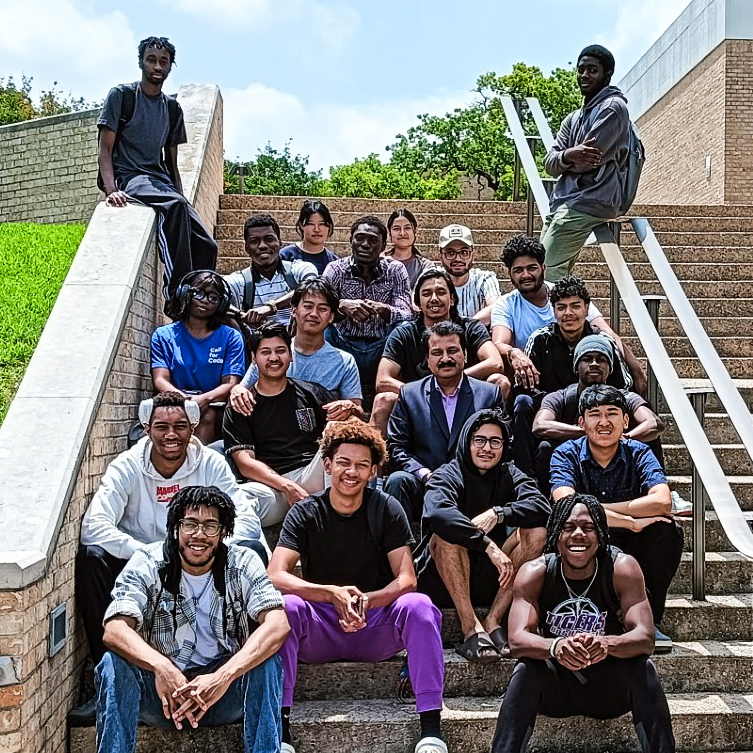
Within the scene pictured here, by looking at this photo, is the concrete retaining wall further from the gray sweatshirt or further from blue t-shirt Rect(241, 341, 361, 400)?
the gray sweatshirt

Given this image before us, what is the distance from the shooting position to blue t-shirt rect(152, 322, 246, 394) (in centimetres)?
520

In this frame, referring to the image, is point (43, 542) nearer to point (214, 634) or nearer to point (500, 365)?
point (214, 634)

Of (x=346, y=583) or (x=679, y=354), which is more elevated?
(x=679, y=354)

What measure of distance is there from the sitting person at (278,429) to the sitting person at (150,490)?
14.5 inches

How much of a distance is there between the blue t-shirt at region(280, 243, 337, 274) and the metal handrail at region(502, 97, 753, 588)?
1852mm

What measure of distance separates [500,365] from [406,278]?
3.74 feet

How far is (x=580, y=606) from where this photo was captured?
3865 millimetres

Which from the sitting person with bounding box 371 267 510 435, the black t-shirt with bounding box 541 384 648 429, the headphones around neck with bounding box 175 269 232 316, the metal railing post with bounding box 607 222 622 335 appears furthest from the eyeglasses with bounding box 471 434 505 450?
the metal railing post with bounding box 607 222 622 335

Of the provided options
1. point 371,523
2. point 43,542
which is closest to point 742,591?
point 371,523

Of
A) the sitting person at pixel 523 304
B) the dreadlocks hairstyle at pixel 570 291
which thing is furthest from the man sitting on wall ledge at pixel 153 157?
the dreadlocks hairstyle at pixel 570 291

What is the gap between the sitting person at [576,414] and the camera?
473 centimetres

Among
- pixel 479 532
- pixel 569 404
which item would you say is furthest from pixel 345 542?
pixel 569 404

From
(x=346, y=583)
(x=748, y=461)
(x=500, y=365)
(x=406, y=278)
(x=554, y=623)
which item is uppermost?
(x=406, y=278)

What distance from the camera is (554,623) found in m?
3.86
